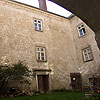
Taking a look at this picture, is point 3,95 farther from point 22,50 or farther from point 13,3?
point 13,3

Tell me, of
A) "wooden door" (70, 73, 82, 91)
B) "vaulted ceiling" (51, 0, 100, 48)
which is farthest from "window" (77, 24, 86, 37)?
"vaulted ceiling" (51, 0, 100, 48)

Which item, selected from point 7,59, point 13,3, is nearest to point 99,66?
point 7,59

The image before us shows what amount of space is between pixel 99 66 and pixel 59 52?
4533 millimetres

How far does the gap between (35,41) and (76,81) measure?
6.36m

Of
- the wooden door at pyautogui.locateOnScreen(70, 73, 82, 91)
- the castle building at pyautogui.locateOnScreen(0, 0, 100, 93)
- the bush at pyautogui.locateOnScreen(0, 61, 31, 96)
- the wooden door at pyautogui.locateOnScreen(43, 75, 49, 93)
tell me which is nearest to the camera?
the bush at pyautogui.locateOnScreen(0, 61, 31, 96)

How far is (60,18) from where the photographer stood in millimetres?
16500

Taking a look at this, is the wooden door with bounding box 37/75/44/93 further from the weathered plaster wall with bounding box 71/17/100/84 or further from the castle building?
the weathered plaster wall with bounding box 71/17/100/84

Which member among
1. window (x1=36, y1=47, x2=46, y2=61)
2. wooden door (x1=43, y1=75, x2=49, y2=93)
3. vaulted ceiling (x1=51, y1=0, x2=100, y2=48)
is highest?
window (x1=36, y1=47, x2=46, y2=61)

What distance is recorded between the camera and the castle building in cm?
1155

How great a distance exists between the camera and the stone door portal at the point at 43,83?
12.1 meters

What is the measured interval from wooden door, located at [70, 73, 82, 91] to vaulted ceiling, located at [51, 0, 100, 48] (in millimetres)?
12447

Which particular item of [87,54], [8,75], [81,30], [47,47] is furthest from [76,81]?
[8,75]

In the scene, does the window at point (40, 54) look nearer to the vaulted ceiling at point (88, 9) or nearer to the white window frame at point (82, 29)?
the white window frame at point (82, 29)

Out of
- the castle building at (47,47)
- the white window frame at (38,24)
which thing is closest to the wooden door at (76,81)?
the castle building at (47,47)
